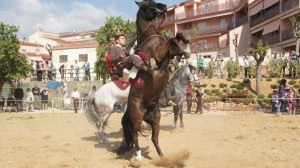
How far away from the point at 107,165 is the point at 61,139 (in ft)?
12.0

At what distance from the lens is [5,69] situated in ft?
80.7

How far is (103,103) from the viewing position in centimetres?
927

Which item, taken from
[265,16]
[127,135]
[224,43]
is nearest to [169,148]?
[127,135]

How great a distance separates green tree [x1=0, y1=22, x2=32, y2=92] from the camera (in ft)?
80.6

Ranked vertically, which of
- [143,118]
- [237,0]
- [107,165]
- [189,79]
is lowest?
[107,165]

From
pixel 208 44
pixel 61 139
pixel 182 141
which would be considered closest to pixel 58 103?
pixel 61 139

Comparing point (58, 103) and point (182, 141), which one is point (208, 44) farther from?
point (182, 141)

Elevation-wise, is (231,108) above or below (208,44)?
below

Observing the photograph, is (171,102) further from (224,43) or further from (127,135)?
(224,43)

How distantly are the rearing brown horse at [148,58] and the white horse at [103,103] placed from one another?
2.14 m

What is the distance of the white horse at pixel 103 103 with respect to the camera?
9.16 meters

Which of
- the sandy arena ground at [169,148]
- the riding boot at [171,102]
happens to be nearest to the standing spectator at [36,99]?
the sandy arena ground at [169,148]

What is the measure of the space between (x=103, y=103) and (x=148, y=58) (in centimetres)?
304

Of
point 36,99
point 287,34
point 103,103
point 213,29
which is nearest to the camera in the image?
point 103,103
